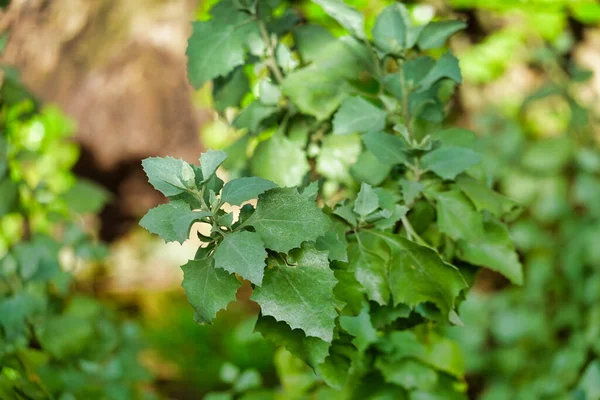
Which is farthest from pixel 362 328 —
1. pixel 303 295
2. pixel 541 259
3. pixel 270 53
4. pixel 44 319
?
pixel 541 259

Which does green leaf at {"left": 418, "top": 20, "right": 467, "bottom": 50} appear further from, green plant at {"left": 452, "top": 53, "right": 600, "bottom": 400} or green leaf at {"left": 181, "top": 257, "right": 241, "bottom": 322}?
green plant at {"left": 452, "top": 53, "right": 600, "bottom": 400}

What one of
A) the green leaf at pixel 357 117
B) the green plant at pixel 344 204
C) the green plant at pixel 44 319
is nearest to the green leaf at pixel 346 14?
the green plant at pixel 344 204

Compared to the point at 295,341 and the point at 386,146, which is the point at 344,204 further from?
the point at 295,341

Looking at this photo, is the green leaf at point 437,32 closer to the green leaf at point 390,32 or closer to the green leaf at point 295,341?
the green leaf at point 390,32

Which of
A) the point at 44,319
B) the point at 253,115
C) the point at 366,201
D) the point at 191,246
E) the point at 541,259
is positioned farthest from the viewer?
the point at 191,246

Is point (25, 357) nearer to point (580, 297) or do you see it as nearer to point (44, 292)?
point (44, 292)
